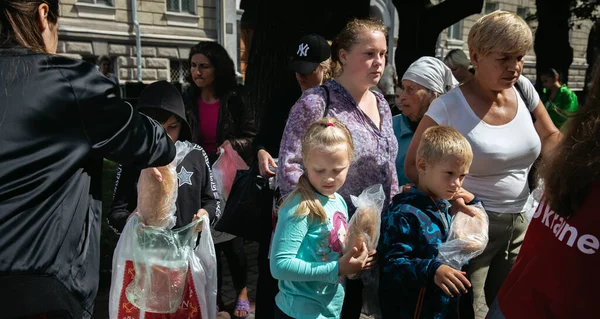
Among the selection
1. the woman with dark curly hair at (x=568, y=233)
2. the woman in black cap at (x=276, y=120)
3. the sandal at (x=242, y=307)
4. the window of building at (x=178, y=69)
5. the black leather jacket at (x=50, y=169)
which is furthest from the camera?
the window of building at (x=178, y=69)

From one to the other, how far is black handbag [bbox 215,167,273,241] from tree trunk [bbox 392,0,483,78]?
6.35 metres

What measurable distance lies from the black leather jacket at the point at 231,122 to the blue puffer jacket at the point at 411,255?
1777mm

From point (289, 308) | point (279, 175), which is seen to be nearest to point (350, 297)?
point (289, 308)

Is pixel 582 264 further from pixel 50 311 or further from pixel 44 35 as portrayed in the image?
pixel 44 35

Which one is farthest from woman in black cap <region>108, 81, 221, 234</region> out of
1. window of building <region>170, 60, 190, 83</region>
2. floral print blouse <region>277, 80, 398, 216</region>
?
window of building <region>170, 60, 190, 83</region>

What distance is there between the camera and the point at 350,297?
263 cm

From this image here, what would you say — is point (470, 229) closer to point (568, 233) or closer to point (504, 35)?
point (568, 233)

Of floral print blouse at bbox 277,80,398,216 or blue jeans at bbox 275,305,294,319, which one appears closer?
blue jeans at bbox 275,305,294,319

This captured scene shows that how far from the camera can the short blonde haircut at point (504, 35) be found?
2.45 metres

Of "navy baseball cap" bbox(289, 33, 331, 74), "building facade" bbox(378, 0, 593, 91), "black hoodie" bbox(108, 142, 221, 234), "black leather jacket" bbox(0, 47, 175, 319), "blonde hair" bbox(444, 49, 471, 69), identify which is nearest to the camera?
"black leather jacket" bbox(0, 47, 175, 319)

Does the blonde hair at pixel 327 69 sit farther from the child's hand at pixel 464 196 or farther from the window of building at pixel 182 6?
the window of building at pixel 182 6

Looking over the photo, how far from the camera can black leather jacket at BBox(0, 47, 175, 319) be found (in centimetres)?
153

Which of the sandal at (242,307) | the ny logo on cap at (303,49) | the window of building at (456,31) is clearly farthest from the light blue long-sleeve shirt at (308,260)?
the window of building at (456,31)

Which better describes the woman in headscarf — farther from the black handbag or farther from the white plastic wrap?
the white plastic wrap
